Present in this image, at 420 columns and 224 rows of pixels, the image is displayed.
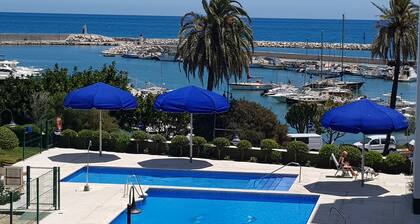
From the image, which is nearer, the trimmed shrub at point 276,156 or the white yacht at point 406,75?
the trimmed shrub at point 276,156

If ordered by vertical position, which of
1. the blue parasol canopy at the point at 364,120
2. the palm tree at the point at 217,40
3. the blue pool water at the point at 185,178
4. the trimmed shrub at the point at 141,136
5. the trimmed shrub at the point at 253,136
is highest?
the palm tree at the point at 217,40

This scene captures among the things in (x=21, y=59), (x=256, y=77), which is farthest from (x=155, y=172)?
(x=21, y=59)

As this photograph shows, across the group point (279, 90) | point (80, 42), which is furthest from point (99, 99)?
point (80, 42)

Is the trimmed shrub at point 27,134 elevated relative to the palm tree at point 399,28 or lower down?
lower down

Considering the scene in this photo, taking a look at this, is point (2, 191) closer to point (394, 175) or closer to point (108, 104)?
point (108, 104)

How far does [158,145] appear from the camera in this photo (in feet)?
93.5

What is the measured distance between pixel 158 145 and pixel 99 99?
3.70 metres

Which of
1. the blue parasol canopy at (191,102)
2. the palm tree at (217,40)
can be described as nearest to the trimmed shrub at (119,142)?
the blue parasol canopy at (191,102)

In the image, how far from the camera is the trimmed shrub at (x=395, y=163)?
2504 centimetres

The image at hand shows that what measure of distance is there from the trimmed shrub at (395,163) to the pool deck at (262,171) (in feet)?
1.77

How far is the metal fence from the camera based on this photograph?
18.1 m

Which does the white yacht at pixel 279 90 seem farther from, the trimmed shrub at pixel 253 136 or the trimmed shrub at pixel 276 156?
the trimmed shrub at pixel 276 156

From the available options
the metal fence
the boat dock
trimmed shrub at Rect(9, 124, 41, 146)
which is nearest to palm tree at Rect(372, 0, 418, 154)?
trimmed shrub at Rect(9, 124, 41, 146)

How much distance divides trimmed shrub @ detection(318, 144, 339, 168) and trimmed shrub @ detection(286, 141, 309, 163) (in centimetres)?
69
